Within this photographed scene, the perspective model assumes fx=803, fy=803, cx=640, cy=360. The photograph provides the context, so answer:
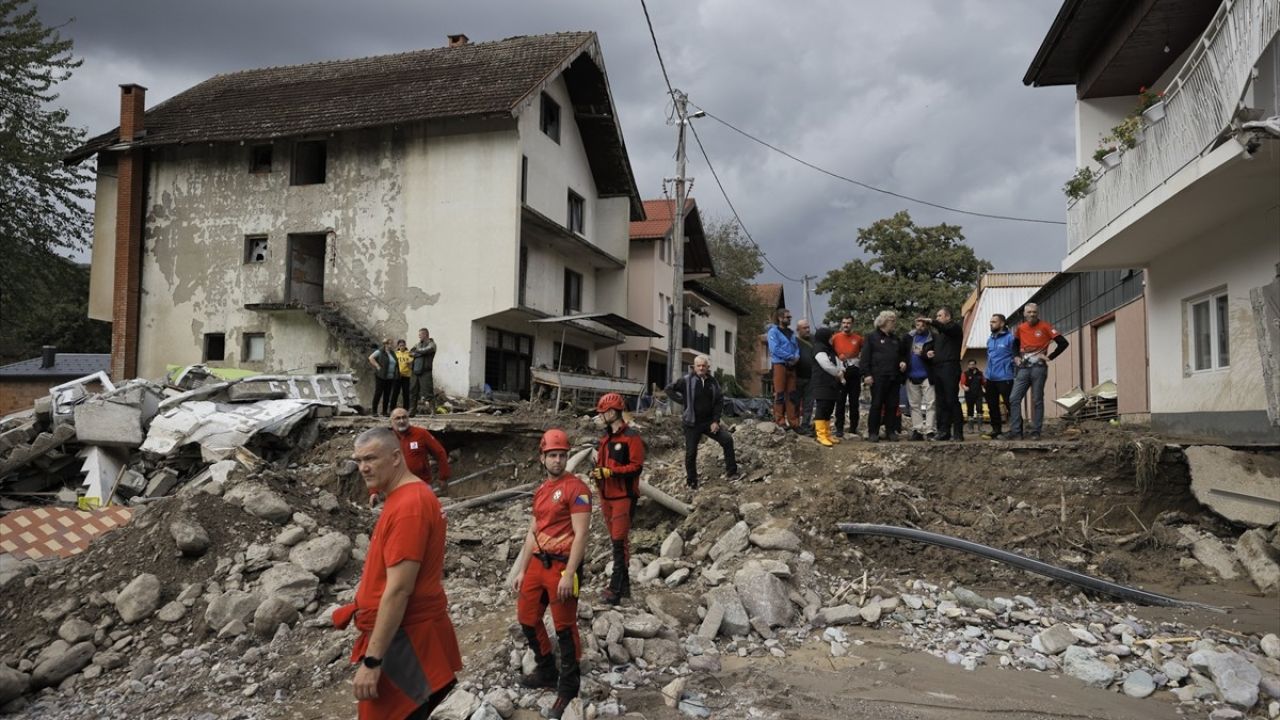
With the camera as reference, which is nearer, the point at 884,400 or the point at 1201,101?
the point at 1201,101

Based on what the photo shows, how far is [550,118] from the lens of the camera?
22.9m

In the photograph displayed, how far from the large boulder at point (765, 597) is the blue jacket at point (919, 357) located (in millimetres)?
5074

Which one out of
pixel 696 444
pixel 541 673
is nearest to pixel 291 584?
pixel 541 673

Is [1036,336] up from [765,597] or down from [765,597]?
up

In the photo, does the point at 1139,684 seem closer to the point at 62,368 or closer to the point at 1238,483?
the point at 1238,483

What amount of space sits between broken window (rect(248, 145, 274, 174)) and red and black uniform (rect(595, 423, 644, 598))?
62.1 feet

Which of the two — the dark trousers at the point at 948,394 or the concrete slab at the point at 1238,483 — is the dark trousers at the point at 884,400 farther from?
the concrete slab at the point at 1238,483

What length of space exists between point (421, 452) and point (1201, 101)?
925cm

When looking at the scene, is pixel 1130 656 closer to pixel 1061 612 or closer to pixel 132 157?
pixel 1061 612

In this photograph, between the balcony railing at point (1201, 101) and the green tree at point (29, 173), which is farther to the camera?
the green tree at point (29, 173)

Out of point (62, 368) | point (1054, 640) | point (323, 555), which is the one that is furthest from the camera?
point (62, 368)

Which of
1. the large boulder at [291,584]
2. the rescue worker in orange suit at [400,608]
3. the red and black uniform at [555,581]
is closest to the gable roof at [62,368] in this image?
the large boulder at [291,584]

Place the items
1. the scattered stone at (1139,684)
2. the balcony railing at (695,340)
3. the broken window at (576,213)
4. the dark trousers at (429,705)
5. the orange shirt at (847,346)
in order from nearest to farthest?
the dark trousers at (429,705) → the scattered stone at (1139,684) → the orange shirt at (847,346) → the broken window at (576,213) → the balcony railing at (695,340)

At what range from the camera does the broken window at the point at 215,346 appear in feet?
71.4
